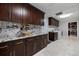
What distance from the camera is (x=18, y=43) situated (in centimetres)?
297

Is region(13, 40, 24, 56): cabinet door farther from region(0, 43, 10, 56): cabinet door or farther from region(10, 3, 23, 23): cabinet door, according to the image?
region(10, 3, 23, 23): cabinet door

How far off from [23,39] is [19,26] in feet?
3.37

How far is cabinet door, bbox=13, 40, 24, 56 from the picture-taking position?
111 inches

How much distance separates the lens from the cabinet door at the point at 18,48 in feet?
9.26

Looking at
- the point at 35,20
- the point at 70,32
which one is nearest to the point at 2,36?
the point at 35,20

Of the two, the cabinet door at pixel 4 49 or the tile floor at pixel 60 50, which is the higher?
the cabinet door at pixel 4 49

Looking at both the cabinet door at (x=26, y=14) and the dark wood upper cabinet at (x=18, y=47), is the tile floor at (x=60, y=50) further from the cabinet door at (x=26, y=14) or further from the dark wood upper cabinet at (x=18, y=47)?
the cabinet door at (x=26, y=14)

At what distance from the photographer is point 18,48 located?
118 inches

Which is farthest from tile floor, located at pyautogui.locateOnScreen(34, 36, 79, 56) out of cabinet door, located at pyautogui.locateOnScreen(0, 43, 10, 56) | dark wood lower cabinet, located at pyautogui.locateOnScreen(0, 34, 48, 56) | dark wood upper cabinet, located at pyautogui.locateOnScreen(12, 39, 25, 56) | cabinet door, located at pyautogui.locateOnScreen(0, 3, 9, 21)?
cabinet door, located at pyautogui.locateOnScreen(0, 3, 9, 21)

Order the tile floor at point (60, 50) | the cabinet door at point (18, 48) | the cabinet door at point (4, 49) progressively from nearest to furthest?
the cabinet door at point (4, 49), the cabinet door at point (18, 48), the tile floor at point (60, 50)

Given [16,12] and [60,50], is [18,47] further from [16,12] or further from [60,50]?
[60,50]

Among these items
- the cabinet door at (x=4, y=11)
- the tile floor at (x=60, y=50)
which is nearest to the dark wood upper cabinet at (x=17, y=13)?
the cabinet door at (x=4, y=11)

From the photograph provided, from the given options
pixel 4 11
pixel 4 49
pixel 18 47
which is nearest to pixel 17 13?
pixel 4 11

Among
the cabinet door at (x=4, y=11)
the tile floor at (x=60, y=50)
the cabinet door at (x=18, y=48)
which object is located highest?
the cabinet door at (x=4, y=11)
